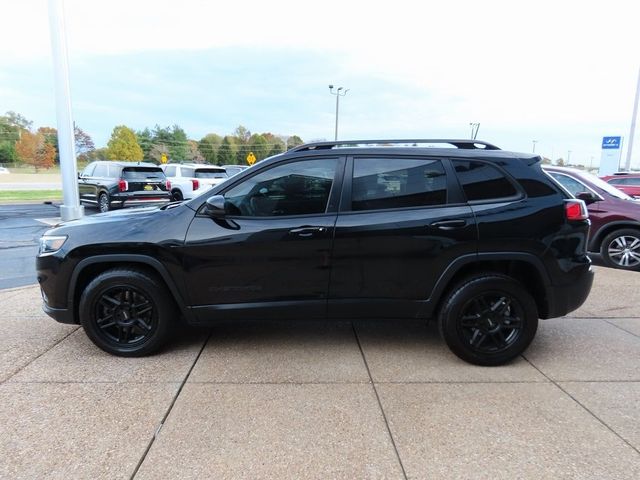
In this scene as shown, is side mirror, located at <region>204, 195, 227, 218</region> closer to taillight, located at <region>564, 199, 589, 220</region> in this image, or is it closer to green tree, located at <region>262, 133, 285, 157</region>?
taillight, located at <region>564, 199, 589, 220</region>

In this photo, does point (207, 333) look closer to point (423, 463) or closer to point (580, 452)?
point (423, 463)

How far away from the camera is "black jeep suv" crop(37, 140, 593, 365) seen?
333cm

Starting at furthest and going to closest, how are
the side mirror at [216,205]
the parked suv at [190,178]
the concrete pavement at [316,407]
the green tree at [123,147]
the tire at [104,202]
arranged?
the green tree at [123,147] → the parked suv at [190,178] → the tire at [104,202] → the side mirror at [216,205] → the concrete pavement at [316,407]

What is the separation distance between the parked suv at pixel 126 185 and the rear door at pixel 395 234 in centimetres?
1123

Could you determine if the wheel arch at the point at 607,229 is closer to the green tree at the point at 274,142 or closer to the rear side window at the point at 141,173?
the rear side window at the point at 141,173

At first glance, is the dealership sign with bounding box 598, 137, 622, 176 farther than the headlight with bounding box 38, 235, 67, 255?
Yes

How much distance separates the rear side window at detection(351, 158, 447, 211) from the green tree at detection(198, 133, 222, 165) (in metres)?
96.7

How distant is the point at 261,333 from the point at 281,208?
4.38 ft

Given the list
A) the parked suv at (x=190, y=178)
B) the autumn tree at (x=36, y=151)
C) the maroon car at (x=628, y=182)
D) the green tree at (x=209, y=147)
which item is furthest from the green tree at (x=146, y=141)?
the maroon car at (x=628, y=182)

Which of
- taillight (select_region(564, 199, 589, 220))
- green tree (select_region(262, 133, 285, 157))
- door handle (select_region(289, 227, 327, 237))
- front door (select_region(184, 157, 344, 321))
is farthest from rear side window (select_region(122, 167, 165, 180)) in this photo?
green tree (select_region(262, 133, 285, 157))

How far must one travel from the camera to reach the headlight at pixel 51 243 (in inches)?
135

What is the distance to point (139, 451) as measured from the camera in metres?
2.39

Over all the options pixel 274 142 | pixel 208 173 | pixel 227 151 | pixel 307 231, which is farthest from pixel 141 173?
pixel 274 142

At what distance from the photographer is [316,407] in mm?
2824
